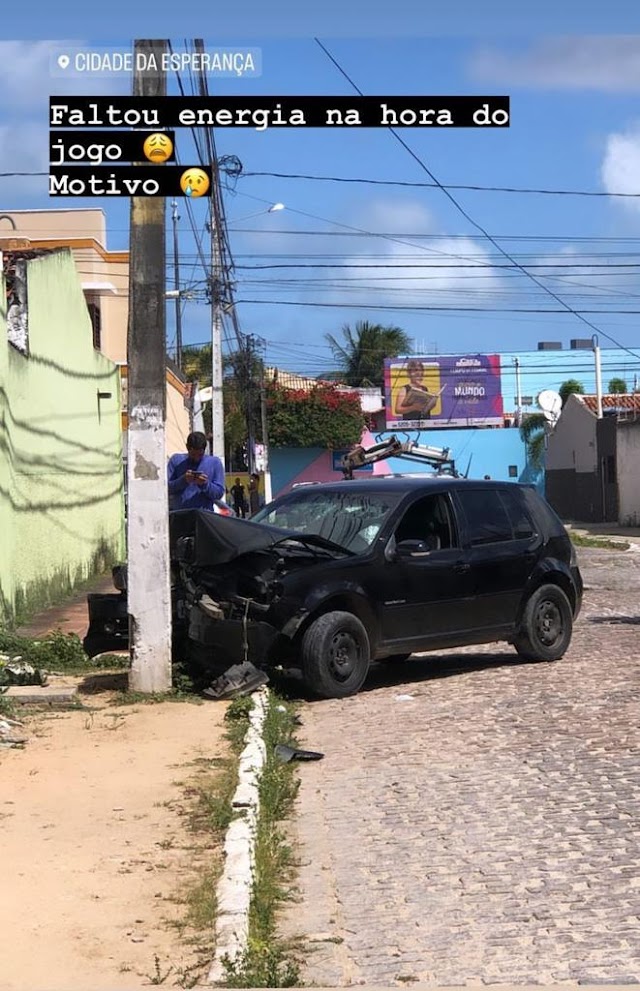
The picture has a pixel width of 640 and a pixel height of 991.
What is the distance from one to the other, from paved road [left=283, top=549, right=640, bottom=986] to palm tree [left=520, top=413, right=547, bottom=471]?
5273 centimetres

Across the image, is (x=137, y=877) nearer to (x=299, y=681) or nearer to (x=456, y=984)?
(x=456, y=984)

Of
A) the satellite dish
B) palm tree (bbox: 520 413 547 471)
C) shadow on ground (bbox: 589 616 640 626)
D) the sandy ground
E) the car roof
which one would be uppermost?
the satellite dish

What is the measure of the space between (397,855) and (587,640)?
771 centimetres

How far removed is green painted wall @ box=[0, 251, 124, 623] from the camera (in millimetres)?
14712

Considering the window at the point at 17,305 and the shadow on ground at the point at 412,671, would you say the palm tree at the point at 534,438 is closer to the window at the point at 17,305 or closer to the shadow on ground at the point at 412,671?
the window at the point at 17,305

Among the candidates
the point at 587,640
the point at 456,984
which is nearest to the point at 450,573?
the point at 587,640

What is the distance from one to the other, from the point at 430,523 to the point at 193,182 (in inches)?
139

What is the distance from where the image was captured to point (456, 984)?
174 inches

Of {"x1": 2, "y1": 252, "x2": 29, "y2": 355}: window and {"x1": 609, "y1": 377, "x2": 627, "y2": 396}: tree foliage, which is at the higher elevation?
{"x1": 609, "y1": 377, "x2": 627, "y2": 396}: tree foliage

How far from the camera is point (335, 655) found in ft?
32.4

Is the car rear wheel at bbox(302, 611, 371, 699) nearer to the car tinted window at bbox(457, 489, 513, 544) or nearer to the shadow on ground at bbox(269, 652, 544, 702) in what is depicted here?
the shadow on ground at bbox(269, 652, 544, 702)

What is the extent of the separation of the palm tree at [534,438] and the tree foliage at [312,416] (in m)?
8.26

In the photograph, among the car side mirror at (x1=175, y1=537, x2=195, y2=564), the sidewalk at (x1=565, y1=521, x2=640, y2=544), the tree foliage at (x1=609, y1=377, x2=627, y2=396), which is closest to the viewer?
the car side mirror at (x1=175, y1=537, x2=195, y2=564)

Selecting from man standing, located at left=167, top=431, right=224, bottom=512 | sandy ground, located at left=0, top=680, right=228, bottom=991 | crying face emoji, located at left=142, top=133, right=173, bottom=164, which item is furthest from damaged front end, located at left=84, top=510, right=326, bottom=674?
crying face emoji, located at left=142, top=133, right=173, bottom=164
